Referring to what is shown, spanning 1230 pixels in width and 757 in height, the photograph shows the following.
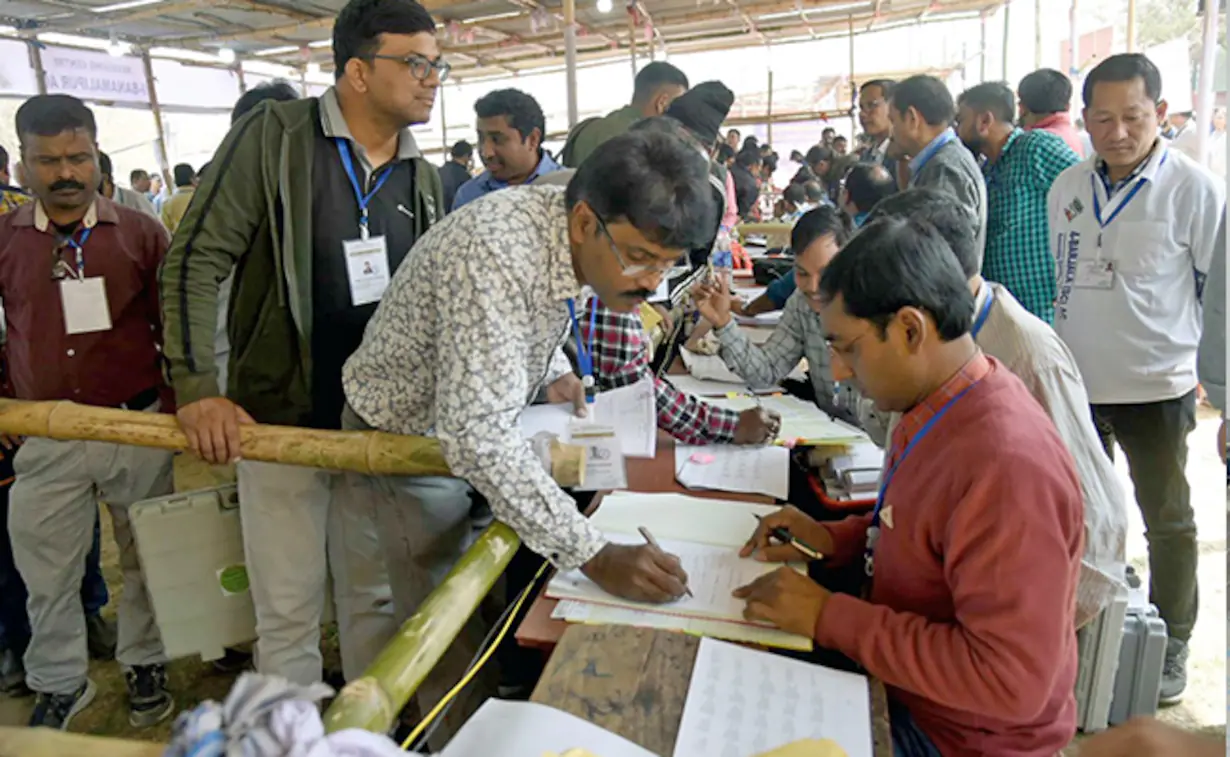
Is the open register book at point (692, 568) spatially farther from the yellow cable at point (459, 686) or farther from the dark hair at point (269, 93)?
the dark hair at point (269, 93)

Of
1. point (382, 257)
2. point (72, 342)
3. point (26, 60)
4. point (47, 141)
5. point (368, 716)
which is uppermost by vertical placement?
point (26, 60)

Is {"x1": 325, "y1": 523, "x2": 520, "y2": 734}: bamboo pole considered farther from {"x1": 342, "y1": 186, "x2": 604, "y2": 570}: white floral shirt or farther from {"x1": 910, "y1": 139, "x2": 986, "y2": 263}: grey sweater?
{"x1": 910, "y1": 139, "x2": 986, "y2": 263}: grey sweater

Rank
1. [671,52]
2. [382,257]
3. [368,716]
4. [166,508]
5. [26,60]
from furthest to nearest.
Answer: [671,52] < [26,60] < [166,508] < [382,257] < [368,716]

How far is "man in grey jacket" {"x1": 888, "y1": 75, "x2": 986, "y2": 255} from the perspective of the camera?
112 inches

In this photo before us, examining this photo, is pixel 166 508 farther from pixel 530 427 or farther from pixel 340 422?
pixel 530 427

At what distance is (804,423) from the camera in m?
2.07

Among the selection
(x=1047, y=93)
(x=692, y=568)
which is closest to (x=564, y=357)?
(x=692, y=568)

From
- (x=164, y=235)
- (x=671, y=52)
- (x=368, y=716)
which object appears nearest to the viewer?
(x=368, y=716)

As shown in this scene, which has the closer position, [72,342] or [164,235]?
[72,342]

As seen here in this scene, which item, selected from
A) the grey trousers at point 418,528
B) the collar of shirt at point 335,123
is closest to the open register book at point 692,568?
the grey trousers at point 418,528

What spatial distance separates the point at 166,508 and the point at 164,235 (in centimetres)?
85

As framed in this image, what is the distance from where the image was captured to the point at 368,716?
0.80m

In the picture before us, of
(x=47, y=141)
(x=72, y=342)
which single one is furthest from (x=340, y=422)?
(x=47, y=141)

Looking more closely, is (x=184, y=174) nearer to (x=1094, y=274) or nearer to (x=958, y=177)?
(x=958, y=177)
